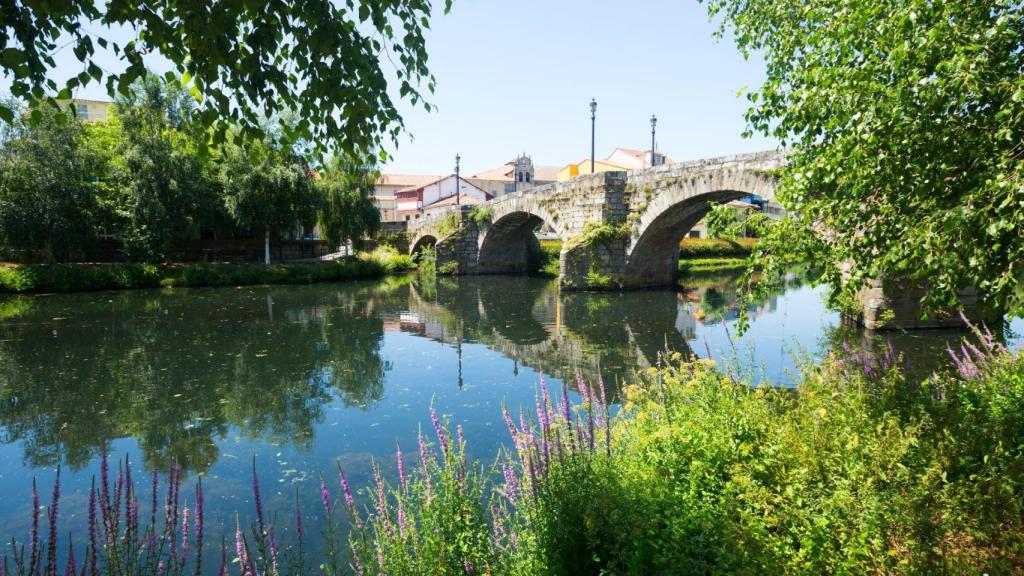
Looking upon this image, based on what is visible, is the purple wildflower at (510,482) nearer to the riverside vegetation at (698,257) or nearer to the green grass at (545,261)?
the riverside vegetation at (698,257)

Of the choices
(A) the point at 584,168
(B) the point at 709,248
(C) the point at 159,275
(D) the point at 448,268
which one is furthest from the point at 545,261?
(A) the point at 584,168

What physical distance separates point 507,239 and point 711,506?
102ft

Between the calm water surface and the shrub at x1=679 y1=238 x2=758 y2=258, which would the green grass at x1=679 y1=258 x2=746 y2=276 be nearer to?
the shrub at x1=679 y1=238 x2=758 y2=258

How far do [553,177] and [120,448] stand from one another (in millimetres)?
72685

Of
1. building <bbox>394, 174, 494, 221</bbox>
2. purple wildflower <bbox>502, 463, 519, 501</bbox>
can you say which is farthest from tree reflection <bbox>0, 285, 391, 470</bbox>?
building <bbox>394, 174, 494, 221</bbox>

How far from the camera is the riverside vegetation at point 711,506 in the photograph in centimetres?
265

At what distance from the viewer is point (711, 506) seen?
10.6ft

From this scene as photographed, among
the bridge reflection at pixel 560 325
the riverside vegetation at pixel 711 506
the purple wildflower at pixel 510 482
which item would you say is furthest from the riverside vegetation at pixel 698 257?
the purple wildflower at pixel 510 482

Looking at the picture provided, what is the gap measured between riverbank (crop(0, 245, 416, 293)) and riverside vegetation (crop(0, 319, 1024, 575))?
24.3 metres

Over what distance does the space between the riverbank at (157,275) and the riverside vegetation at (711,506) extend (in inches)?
956

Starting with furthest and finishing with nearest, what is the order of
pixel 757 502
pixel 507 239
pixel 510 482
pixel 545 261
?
pixel 545 261
pixel 507 239
pixel 510 482
pixel 757 502

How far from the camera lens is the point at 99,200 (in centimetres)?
2636

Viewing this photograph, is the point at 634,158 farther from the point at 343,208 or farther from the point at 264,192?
the point at 264,192

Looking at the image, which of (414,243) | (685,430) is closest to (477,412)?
(685,430)
